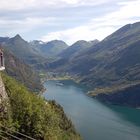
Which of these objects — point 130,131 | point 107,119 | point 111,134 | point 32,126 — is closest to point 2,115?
point 32,126

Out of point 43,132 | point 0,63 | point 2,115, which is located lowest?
point 43,132

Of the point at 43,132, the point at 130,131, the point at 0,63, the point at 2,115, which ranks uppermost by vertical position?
the point at 0,63

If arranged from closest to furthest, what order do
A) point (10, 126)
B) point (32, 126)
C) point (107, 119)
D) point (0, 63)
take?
point (0, 63), point (10, 126), point (32, 126), point (107, 119)

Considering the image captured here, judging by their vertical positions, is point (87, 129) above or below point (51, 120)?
below

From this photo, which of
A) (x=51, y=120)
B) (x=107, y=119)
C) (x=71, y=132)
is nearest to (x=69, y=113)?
(x=107, y=119)

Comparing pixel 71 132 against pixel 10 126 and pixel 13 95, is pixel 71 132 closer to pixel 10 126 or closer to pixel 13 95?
pixel 13 95

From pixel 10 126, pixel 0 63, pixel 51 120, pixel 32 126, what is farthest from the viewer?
pixel 51 120

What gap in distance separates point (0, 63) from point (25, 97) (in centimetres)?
1554

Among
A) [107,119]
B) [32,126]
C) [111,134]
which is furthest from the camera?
[107,119]

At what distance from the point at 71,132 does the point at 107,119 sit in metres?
81.1

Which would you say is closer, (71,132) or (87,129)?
(71,132)

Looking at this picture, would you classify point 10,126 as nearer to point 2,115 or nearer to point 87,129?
point 2,115

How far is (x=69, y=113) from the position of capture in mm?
199250

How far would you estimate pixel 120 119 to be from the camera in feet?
639
